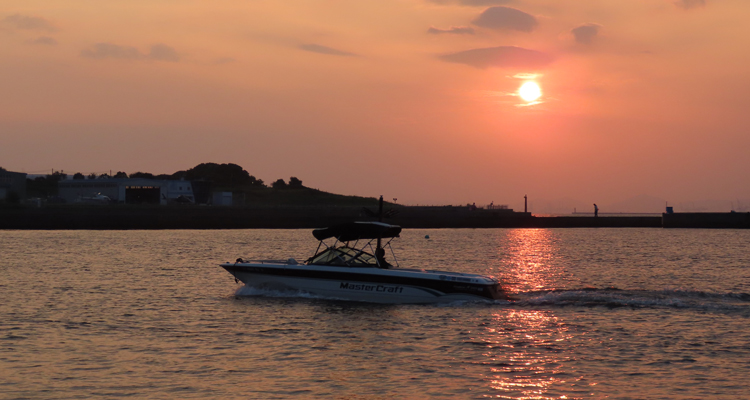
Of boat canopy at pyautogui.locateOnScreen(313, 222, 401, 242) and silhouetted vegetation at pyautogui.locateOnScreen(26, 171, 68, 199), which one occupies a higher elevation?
silhouetted vegetation at pyautogui.locateOnScreen(26, 171, 68, 199)

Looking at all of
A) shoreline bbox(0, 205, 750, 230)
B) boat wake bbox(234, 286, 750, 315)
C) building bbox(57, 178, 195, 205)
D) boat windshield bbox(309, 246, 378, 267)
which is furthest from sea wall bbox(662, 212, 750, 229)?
boat windshield bbox(309, 246, 378, 267)

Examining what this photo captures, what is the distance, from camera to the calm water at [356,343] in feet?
48.9

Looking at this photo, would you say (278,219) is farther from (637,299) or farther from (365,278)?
(637,299)

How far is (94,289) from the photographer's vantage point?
31.4 metres

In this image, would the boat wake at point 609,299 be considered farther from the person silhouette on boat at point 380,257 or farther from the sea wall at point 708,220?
the sea wall at point 708,220

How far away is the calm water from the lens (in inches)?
587

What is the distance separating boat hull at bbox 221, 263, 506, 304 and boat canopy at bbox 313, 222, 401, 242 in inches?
56.8

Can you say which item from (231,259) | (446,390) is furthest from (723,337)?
(231,259)

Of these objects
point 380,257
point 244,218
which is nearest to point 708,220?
point 244,218

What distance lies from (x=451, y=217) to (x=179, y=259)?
70.7 meters

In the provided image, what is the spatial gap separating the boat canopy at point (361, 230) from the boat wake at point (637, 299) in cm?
546

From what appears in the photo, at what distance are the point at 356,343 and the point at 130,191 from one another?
113m

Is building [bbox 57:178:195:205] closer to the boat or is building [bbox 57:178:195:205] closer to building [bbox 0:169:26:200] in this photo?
building [bbox 0:169:26:200]

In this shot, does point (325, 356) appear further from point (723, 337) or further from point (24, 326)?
point (723, 337)
